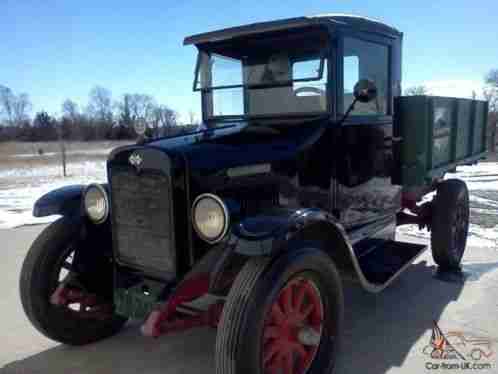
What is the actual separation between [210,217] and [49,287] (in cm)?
140

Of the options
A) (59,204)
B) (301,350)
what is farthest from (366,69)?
(59,204)

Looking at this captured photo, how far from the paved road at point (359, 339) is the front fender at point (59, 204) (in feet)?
3.23

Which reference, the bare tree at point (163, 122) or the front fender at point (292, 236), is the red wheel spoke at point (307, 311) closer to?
the front fender at point (292, 236)

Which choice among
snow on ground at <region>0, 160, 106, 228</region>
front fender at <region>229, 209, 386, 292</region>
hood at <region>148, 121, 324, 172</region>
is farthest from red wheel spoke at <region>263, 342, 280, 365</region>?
snow on ground at <region>0, 160, 106, 228</region>

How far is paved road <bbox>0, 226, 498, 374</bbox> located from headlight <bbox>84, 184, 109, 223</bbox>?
38.7 inches

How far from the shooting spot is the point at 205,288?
8.41 ft

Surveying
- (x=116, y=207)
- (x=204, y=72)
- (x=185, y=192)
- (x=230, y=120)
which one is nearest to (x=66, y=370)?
(x=116, y=207)

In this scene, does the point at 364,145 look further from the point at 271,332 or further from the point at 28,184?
the point at 28,184

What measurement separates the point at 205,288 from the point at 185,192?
58 centimetres

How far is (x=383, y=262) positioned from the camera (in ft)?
12.2

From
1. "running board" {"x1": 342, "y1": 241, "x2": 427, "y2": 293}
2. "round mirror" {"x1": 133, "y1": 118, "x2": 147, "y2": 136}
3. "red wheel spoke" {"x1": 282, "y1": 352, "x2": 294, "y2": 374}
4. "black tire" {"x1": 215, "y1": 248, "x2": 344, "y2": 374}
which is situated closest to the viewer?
"black tire" {"x1": 215, "y1": 248, "x2": 344, "y2": 374}

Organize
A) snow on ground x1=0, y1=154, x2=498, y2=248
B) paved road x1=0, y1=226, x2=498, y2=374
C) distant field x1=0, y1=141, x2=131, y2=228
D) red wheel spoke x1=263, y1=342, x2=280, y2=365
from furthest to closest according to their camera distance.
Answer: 1. distant field x1=0, y1=141, x2=131, y2=228
2. snow on ground x1=0, y1=154, x2=498, y2=248
3. paved road x1=0, y1=226, x2=498, y2=374
4. red wheel spoke x1=263, y1=342, x2=280, y2=365

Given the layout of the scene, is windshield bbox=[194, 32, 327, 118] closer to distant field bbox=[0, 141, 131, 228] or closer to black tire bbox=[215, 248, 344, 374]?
black tire bbox=[215, 248, 344, 374]

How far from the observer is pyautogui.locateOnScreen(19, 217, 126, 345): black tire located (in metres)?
2.99
